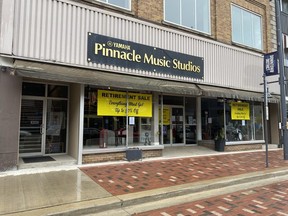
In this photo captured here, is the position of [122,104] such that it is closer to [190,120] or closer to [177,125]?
[177,125]

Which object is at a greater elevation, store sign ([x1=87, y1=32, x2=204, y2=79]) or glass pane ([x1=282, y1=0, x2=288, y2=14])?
glass pane ([x1=282, y1=0, x2=288, y2=14])

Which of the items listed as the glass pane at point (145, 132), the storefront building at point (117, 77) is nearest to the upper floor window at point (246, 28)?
the storefront building at point (117, 77)

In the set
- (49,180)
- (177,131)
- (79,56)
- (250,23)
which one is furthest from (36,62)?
(250,23)

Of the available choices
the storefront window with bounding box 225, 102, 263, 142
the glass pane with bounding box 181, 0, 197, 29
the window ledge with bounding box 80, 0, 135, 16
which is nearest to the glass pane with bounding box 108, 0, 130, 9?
the window ledge with bounding box 80, 0, 135, 16

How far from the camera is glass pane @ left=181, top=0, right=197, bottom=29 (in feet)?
41.1

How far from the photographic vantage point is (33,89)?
9555 mm

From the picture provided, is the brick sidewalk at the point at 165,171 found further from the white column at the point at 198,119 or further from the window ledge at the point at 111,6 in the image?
the window ledge at the point at 111,6

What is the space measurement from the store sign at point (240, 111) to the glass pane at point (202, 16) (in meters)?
4.45

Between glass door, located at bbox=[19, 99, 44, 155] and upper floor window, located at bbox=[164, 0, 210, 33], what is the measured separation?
6.88m

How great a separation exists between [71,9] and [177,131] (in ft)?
27.7

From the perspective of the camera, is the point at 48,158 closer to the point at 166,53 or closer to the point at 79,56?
the point at 79,56

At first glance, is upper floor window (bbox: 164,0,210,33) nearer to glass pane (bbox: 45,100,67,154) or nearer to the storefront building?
Answer: the storefront building

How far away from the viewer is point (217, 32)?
13.5m

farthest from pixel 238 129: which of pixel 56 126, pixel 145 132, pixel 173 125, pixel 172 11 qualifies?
pixel 56 126
